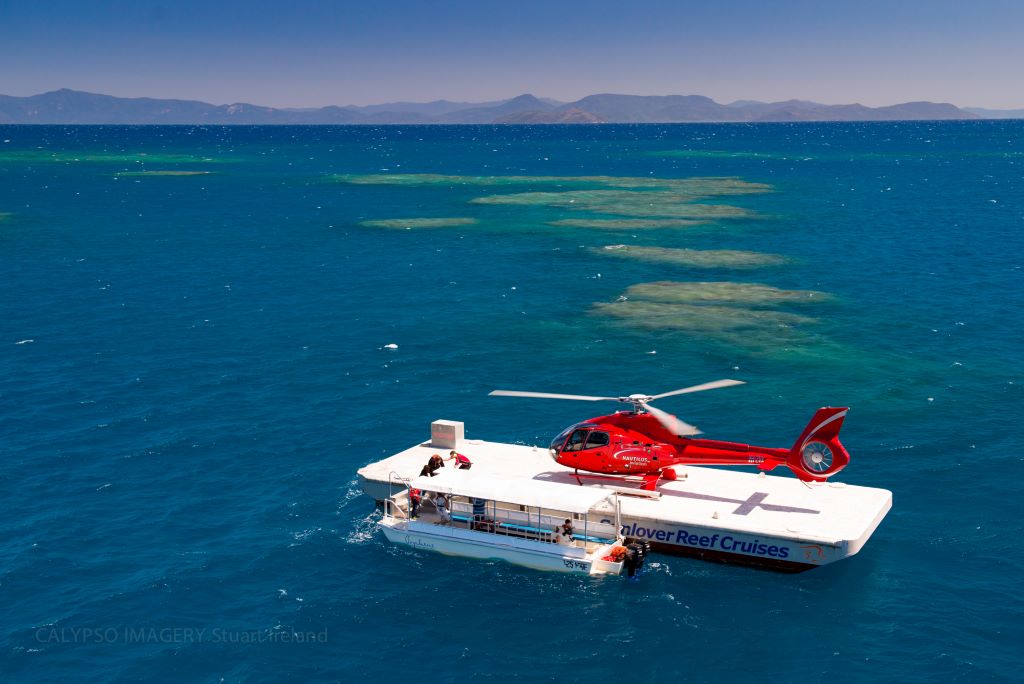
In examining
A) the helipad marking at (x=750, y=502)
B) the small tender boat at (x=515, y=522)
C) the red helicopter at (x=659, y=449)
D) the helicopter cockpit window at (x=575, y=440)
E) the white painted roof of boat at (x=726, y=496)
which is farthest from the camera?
the helicopter cockpit window at (x=575, y=440)

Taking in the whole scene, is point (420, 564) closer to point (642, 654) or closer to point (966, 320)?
point (642, 654)

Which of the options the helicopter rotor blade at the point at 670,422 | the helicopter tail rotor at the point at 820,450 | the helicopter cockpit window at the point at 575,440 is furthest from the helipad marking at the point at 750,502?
the helicopter cockpit window at the point at 575,440

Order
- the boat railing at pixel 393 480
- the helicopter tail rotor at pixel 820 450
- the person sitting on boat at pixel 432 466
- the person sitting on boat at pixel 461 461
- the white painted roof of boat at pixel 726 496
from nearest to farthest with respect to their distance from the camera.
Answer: the white painted roof of boat at pixel 726 496
the helicopter tail rotor at pixel 820 450
the boat railing at pixel 393 480
the person sitting on boat at pixel 432 466
the person sitting on boat at pixel 461 461

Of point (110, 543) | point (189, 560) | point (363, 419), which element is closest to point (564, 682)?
point (189, 560)

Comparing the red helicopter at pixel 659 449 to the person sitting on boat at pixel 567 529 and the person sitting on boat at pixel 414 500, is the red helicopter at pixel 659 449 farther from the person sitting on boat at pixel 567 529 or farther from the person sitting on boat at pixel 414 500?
the person sitting on boat at pixel 414 500

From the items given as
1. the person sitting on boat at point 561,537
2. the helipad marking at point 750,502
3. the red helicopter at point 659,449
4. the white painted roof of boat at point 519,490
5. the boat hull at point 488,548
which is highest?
the red helicopter at point 659,449

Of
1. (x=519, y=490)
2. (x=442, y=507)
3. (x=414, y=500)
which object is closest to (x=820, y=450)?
(x=519, y=490)
